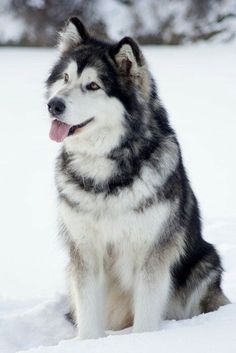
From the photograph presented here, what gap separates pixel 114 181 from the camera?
9.72 ft

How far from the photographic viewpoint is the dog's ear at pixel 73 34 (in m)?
3.11

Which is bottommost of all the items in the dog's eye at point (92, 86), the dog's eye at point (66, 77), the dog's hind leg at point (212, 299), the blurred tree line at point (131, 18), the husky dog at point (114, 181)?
the dog's hind leg at point (212, 299)

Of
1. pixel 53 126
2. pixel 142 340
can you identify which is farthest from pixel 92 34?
pixel 142 340

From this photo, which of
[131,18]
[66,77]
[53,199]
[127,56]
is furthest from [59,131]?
[131,18]

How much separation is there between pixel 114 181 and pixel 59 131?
33 cm

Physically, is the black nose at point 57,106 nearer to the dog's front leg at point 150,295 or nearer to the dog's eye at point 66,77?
the dog's eye at point 66,77

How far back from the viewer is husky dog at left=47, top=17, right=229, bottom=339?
9.45ft

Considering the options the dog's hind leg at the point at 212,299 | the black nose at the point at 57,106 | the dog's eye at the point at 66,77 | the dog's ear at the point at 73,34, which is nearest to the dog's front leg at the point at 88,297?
the dog's hind leg at the point at 212,299

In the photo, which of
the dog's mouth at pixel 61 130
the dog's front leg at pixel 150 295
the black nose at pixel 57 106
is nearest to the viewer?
the black nose at pixel 57 106

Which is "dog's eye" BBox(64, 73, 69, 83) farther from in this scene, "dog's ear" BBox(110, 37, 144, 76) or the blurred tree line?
the blurred tree line

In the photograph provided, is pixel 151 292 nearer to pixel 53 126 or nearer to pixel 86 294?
pixel 86 294

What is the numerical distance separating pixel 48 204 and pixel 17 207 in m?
0.28

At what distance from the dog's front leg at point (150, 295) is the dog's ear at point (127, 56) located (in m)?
0.87

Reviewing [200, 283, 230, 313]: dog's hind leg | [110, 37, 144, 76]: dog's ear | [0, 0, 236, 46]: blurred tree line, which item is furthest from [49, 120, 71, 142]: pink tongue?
[0, 0, 236, 46]: blurred tree line
